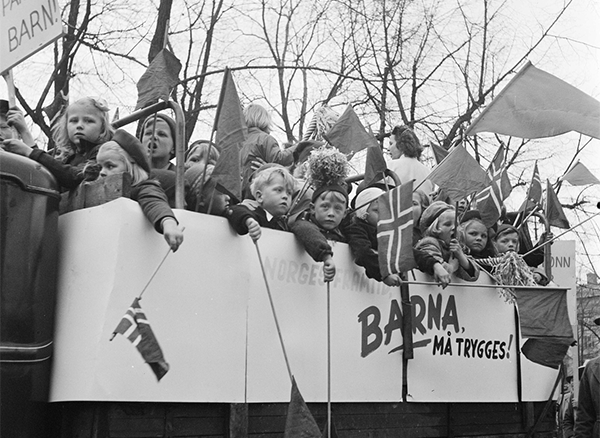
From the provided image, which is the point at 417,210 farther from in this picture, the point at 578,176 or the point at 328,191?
the point at 578,176

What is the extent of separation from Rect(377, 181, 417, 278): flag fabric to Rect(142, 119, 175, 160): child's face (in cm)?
135

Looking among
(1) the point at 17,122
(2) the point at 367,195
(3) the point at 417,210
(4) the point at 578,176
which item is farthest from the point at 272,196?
(4) the point at 578,176

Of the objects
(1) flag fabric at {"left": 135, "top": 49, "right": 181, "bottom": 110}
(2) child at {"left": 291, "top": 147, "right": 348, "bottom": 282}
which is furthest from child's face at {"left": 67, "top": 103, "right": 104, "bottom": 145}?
(2) child at {"left": 291, "top": 147, "right": 348, "bottom": 282}

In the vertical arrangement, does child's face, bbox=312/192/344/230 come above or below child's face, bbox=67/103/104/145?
below

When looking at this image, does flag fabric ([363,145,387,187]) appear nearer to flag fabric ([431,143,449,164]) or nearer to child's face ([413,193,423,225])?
child's face ([413,193,423,225])

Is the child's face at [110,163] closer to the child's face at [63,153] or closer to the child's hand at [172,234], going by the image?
the child's face at [63,153]

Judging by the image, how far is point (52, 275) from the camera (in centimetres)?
365

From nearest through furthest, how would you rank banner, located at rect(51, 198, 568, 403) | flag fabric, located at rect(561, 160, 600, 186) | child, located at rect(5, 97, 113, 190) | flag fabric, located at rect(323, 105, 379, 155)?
banner, located at rect(51, 198, 568, 403) → child, located at rect(5, 97, 113, 190) → flag fabric, located at rect(323, 105, 379, 155) → flag fabric, located at rect(561, 160, 600, 186)

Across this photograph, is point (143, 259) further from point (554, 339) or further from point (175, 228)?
point (554, 339)

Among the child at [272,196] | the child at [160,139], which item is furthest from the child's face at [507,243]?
the child at [160,139]

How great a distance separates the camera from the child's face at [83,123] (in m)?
4.46

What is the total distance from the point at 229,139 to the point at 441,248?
1.93 meters

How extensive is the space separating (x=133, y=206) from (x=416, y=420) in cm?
232

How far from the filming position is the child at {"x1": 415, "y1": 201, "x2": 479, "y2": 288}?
198 inches
